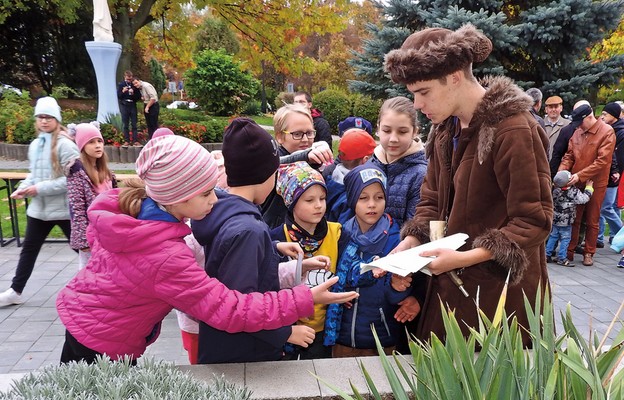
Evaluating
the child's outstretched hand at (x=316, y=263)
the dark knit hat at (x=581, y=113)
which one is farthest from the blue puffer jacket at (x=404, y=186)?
the dark knit hat at (x=581, y=113)

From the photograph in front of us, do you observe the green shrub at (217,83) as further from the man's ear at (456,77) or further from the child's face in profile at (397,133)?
the man's ear at (456,77)

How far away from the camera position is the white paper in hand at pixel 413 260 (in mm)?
1856

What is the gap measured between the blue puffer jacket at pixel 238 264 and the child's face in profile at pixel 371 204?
0.77m

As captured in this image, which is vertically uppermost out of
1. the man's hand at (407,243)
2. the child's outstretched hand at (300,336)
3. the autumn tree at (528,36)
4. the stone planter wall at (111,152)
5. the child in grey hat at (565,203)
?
the autumn tree at (528,36)

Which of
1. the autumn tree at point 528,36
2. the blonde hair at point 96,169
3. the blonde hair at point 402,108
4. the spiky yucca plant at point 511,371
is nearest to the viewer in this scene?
the spiky yucca plant at point 511,371

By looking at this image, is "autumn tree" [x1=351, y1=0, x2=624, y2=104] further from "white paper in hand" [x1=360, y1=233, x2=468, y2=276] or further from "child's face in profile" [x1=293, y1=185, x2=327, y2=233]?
"white paper in hand" [x1=360, y1=233, x2=468, y2=276]

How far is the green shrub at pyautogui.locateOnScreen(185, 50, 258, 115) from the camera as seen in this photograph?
21.3 metres

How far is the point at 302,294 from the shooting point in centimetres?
189

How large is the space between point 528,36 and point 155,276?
6509 mm

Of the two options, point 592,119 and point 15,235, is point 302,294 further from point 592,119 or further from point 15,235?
point 15,235

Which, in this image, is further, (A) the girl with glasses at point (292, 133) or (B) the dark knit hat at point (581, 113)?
(B) the dark knit hat at point (581, 113)

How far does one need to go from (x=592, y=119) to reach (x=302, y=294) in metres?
5.70

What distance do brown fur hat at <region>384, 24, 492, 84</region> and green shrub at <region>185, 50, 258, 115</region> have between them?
20056 mm

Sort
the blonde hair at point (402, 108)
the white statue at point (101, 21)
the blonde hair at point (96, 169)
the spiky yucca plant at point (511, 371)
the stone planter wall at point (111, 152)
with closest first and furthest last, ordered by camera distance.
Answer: the spiky yucca plant at point (511, 371)
the blonde hair at point (402, 108)
the blonde hair at point (96, 169)
the stone planter wall at point (111, 152)
the white statue at point (101, 21)
